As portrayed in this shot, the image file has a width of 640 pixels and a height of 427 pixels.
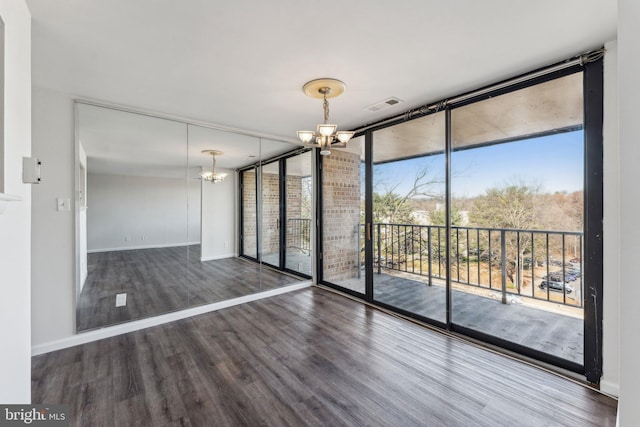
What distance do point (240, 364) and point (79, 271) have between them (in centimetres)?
195

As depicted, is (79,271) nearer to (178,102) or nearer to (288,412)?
(178,102)

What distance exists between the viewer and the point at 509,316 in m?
2.83

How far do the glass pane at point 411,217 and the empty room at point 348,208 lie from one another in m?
0.03

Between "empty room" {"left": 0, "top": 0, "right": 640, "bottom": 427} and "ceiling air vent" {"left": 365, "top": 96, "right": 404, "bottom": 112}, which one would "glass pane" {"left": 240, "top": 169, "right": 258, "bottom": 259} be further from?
Answer: "ceiling air vent" {"left": 365, "top": 96, "right": 404, "bottom": 112}

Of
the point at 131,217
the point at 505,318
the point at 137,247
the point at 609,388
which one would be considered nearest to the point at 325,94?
the point at 131,217

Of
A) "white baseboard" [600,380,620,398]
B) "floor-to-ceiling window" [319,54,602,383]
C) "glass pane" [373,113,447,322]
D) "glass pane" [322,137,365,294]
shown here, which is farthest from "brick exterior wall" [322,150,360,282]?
"white baseboard" [600,380,620,398]

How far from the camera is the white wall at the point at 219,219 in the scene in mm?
3754

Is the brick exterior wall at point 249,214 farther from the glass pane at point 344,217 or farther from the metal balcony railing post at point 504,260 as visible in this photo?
the metal balcony railing post at point 504,260

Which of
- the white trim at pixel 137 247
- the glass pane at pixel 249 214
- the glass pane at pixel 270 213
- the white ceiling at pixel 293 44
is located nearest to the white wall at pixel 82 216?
the white trim at pixel 137 247

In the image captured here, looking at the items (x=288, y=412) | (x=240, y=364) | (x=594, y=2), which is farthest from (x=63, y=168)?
(x=594, y=2)

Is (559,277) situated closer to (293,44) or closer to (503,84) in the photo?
(503,84)

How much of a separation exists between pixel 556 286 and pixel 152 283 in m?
4.42

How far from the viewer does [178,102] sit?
9.46ft

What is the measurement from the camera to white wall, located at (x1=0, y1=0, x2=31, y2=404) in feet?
3.93
